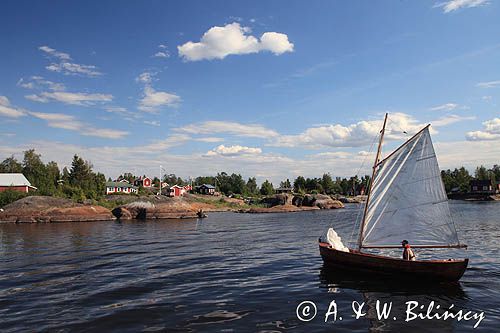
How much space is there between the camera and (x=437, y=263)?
2106cm

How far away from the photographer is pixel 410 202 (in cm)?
2372

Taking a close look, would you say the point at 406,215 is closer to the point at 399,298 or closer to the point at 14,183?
the point at 399,298

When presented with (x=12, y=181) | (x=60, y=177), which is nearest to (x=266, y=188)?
(x=60, y=177)

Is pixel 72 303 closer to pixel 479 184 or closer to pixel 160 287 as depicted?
pixel 160 287

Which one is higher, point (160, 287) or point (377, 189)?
point (377, 189)

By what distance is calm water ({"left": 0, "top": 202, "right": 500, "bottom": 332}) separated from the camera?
53.0ft

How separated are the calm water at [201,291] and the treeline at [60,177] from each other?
63.1 meters

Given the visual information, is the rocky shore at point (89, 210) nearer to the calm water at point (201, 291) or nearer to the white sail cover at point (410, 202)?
the calm water at point (201, 291)

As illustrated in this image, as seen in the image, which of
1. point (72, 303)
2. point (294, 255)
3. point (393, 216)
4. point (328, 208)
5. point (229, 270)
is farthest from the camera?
point (328, 208)

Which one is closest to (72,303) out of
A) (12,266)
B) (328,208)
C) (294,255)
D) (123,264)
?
(123,264)

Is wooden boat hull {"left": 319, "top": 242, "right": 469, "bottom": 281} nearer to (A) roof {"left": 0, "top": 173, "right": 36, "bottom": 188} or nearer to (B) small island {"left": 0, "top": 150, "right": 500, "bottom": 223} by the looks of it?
(B) small island {"left": 0, "top": 150, "right": 500, "bottom": 223}

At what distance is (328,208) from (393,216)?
321ft

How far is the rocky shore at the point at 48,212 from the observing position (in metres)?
68.5

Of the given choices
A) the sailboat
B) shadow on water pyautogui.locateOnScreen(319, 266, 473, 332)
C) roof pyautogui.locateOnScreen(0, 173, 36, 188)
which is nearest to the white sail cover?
the sailboat
